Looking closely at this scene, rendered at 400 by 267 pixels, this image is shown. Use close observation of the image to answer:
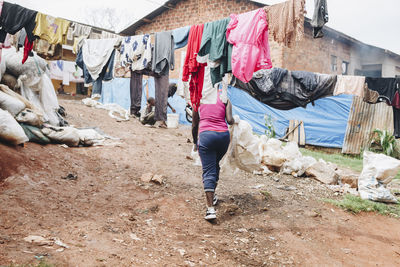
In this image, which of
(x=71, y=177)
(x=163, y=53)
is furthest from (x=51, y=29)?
(x=71, y=177)

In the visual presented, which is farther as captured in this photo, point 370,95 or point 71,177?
point 370,95

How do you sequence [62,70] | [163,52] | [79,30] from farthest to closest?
[62,70], [79,30], [163,52]

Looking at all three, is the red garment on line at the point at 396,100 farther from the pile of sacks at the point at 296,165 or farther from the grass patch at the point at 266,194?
the grass patch at the point at 266,194

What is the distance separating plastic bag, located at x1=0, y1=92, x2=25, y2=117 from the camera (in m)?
4.69

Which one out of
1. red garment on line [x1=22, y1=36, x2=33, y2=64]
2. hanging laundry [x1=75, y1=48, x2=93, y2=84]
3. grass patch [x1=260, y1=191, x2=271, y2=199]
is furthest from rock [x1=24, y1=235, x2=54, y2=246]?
hanging laundry [x1=75, y1=48, x2=93, y2=84]

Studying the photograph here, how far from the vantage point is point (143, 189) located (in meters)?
4.12

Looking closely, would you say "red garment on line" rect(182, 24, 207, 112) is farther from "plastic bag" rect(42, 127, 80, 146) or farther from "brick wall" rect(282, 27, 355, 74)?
"brick wall" rect(282, 27, 355, 74)

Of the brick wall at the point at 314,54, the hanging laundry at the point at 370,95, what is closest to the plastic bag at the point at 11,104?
the brick wall at the point at 314,54

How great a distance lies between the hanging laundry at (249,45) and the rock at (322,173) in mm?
3042

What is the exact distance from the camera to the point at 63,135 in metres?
5.37

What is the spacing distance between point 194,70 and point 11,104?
3109mm

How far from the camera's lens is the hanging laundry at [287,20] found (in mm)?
3482

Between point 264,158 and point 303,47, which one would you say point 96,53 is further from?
point 303,47

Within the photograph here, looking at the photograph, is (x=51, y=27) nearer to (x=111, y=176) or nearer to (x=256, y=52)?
(x=111, y=176)
